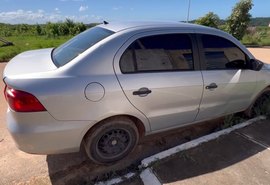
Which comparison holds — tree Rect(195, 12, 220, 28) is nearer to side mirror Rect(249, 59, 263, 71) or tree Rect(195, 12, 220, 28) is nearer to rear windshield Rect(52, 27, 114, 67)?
side mirror Rect(249, 59, 263, 71)

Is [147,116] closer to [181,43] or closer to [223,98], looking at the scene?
[181,43]

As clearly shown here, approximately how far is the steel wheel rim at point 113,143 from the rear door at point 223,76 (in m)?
1.12

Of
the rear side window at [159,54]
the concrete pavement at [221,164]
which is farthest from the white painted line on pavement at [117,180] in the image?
the rear side window at [159,54]

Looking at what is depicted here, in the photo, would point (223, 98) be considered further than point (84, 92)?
Yes

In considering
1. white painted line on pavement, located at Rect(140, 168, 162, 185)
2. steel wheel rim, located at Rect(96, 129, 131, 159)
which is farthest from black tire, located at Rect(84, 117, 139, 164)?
white painted line on pavement, located at Rect(140, 168, 162, 185)

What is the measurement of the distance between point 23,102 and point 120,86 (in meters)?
0.96

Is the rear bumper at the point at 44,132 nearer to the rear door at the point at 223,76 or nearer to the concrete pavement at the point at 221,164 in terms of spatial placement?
the concrete pavement at the point at 221,164

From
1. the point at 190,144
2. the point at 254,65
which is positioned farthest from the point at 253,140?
the point at 254,65

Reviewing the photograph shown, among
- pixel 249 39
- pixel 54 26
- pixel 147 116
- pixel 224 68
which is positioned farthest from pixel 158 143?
pixel 54 26

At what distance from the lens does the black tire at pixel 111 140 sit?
2.73 m

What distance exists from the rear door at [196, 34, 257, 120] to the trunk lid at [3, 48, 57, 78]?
6.32 feet

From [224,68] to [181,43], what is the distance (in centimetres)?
79

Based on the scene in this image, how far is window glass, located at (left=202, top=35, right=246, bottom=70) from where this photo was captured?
3.28 meters

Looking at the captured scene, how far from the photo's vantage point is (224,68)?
342 cm
